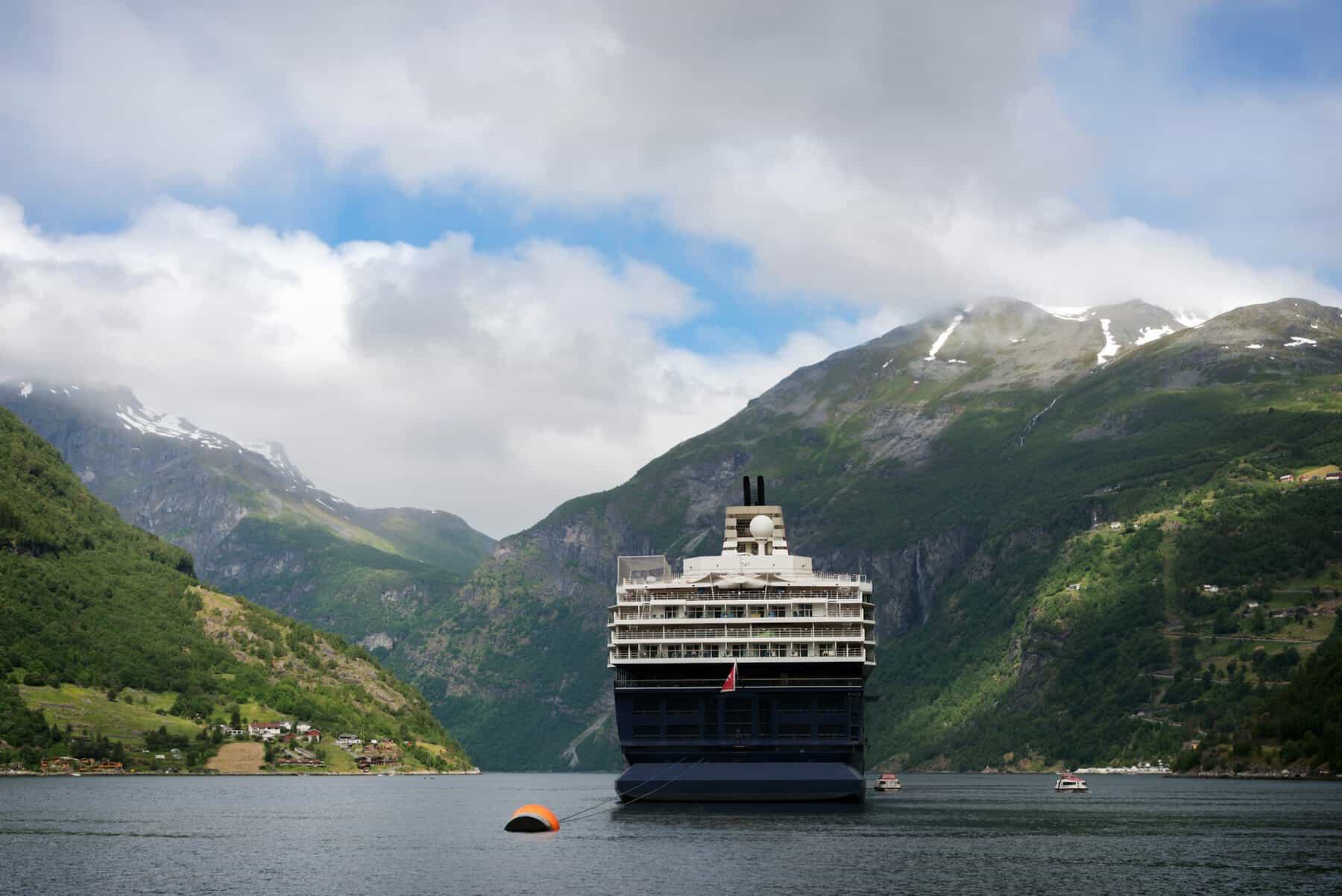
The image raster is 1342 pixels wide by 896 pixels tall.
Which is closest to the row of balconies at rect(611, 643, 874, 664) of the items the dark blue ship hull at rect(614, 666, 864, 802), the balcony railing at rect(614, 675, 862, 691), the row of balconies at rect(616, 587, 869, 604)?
the balcony railing at rect(614, 675, 862, 691)

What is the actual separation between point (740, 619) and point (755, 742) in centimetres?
1338

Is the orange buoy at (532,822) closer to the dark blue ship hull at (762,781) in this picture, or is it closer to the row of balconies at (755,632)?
the dark blue ship hull at (762,781)

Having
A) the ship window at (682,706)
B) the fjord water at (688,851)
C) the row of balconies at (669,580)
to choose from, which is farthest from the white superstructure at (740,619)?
the fjord water at (688,851)

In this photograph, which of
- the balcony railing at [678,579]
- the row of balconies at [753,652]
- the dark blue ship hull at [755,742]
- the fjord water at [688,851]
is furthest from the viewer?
the balcony railing at [678,579]

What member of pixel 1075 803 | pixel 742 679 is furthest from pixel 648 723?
pixel 1075 803

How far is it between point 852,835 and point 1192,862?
91.7 ft

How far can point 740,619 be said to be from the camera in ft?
492

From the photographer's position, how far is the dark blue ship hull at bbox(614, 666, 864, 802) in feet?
464

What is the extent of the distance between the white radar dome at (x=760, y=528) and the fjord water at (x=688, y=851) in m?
33.3

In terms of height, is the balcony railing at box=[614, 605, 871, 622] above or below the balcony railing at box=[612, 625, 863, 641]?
above

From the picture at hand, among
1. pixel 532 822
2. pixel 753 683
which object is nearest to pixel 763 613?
pixel 753 683

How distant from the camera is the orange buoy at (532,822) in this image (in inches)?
5620

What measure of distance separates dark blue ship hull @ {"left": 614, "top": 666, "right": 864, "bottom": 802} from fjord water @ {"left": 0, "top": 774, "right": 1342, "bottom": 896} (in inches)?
108

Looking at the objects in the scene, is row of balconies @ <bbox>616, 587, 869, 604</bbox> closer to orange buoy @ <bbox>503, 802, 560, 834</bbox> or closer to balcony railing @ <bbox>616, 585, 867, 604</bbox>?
balcony railing @ <bbox>616, 585, 867, 604</bbox>
